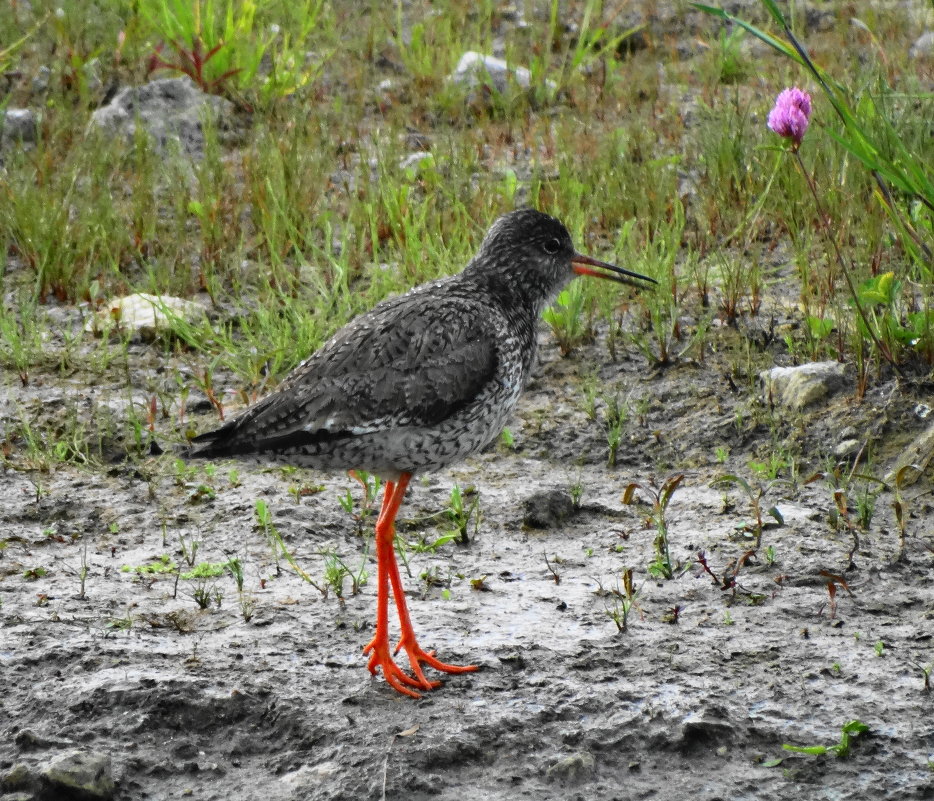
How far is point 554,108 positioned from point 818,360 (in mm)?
3797

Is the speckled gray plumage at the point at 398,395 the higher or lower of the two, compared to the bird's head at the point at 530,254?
lower

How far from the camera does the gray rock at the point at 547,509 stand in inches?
184

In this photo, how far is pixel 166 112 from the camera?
318 inches

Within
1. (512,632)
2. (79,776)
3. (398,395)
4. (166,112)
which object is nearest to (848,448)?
(512,632)

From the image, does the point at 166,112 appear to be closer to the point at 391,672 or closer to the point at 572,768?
the point at 391,672

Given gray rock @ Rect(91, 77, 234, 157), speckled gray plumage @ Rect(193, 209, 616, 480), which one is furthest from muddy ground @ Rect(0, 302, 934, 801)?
gray rock @ Rect(91, 77, 234, 157)

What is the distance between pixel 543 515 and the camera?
183 inches

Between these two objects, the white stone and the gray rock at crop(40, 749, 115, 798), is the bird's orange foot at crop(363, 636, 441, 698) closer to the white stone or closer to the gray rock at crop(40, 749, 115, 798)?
the gray rock at crop(40, 749, 115, 798)

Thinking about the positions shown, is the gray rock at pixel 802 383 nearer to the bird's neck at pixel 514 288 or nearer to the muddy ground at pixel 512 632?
the muddy ground at pixel 512 632

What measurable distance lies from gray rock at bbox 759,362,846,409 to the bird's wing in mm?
1631

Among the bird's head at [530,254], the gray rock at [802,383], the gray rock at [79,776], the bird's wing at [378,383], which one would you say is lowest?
the gray rock at [79,776]

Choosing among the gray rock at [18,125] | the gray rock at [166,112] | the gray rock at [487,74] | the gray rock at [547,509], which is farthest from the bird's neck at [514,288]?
the gray rock at [18,125]

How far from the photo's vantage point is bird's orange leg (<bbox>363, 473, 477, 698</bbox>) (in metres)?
3.70

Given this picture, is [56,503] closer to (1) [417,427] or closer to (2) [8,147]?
(1) [417,427]
